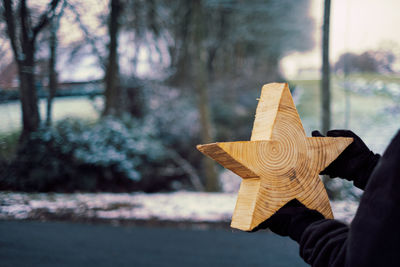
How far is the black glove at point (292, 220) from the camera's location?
99 cm

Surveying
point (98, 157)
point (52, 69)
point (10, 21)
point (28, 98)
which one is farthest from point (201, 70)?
point (10, 21)

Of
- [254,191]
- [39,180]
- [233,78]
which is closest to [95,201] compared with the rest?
[39,180]

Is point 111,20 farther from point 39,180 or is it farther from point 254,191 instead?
point 254,191

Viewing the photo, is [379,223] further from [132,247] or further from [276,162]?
[132,247]

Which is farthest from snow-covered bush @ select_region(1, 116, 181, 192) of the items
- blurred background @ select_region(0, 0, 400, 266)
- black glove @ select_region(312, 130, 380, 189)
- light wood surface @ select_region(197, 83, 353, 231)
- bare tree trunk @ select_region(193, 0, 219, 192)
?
black glove @ select_region(312, 130, 380, 189)

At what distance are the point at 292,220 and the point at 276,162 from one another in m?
0.16

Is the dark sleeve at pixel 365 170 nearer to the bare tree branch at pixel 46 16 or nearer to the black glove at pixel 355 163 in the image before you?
the black glove at pixel 355 163

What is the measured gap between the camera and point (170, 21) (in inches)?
323

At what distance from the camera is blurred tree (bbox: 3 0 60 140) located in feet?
11.7

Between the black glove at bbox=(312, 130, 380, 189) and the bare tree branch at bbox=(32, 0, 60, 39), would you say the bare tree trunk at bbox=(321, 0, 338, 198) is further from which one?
the black glove at bbox=(312, 130, 380, 189)

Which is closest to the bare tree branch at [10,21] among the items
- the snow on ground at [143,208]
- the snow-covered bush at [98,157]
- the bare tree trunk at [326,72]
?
the snow-covered bush at [98,157]

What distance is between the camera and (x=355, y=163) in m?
1.09

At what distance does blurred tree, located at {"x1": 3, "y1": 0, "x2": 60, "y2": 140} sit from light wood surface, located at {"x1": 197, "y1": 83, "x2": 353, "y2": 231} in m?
3.06

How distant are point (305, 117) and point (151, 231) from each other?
4951 millimetres
